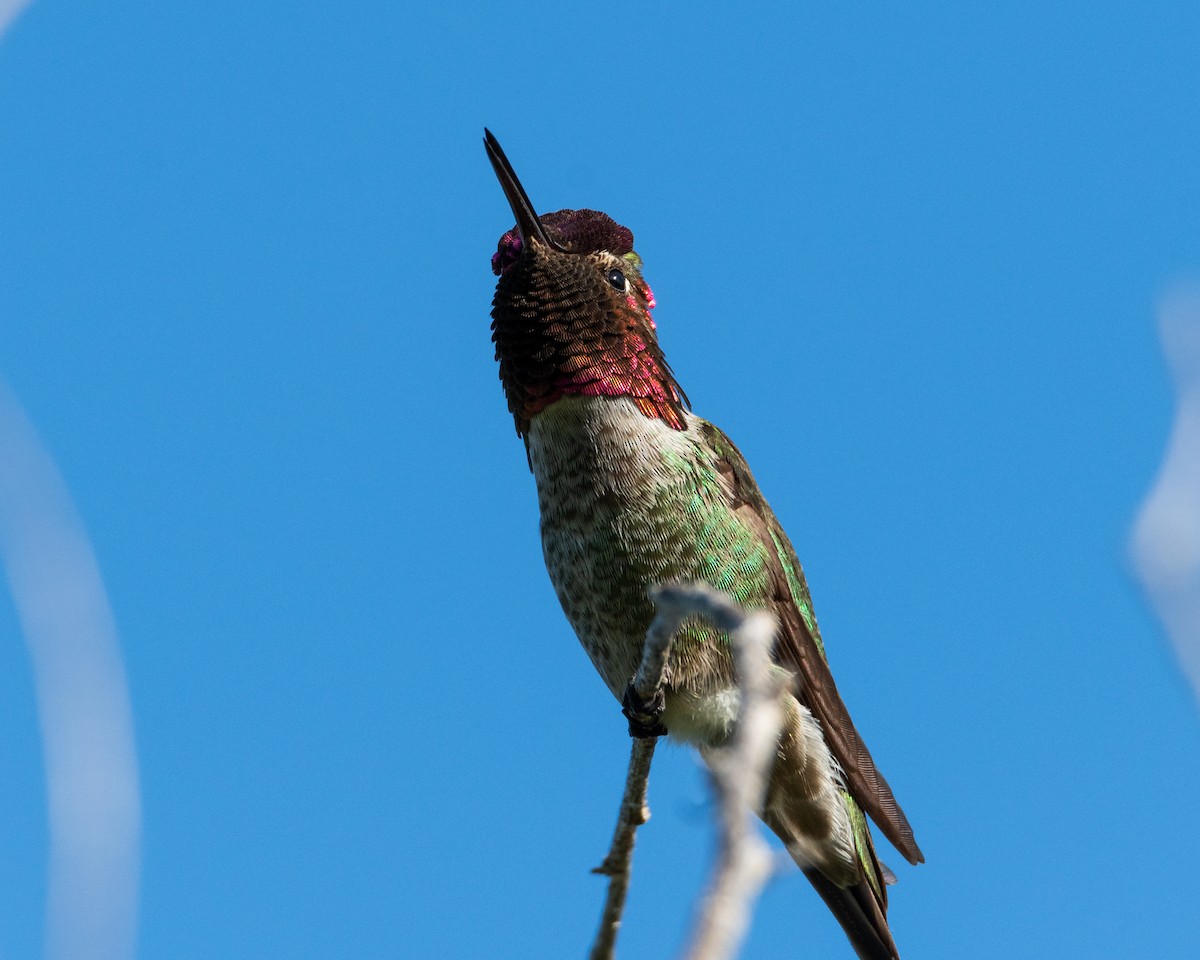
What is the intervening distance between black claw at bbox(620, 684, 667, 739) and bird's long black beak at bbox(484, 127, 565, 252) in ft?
7.71

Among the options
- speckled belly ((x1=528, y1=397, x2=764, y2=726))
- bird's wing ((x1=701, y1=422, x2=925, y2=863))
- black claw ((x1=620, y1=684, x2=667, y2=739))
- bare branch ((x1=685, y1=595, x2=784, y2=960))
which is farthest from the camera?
bird's wing ((x1=701, y1=422, x2=925, y2=863))

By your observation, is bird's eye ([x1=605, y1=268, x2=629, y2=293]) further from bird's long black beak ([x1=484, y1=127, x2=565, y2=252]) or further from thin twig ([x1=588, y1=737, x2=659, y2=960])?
thin twig ([x1=588, y1=737, x2=659, y2=960])

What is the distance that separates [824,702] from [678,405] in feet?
4.81

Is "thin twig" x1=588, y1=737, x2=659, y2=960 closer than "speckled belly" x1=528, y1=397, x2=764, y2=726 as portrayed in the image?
Yes

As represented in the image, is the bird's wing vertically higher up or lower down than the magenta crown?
lower down

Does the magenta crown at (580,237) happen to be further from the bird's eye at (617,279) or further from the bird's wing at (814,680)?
the bird's wing at (814,680)

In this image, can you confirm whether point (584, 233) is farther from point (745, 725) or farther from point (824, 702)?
point (745, 725)

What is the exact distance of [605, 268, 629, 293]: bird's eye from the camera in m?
6.55

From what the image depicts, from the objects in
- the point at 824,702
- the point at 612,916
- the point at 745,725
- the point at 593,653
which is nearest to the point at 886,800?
the point at 824,702

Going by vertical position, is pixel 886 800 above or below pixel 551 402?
below

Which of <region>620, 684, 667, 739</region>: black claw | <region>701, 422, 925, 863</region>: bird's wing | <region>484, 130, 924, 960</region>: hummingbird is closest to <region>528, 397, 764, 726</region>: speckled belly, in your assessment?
<region>484, 130, 924, 960</region>: hummingbird

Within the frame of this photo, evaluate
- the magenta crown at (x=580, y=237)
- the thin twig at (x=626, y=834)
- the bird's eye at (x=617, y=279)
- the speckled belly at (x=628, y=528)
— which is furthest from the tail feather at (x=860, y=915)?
the magenta crown at (x=580, y=237)

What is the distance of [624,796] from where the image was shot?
4203mm

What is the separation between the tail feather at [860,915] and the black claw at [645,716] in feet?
4.26
